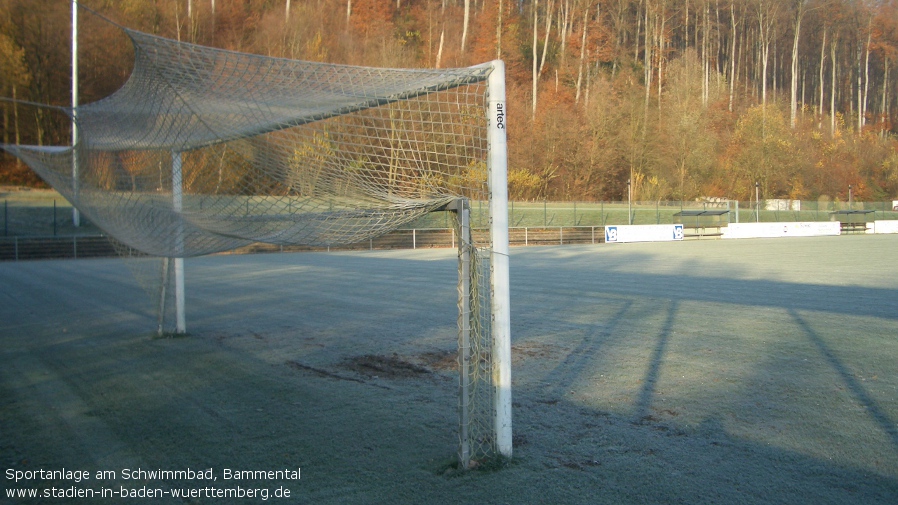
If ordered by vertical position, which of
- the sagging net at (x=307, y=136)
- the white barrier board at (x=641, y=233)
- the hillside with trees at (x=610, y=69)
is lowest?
the white barrier board at (x=641, y=233)

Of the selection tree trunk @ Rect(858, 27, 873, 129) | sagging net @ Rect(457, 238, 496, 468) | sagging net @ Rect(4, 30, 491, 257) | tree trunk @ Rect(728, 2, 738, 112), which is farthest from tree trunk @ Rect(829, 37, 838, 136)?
sagging net @ Rect(457, 238, 496, 468)

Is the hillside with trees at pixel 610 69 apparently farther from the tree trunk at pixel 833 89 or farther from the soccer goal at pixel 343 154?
the soccer goal at pixel 343 154

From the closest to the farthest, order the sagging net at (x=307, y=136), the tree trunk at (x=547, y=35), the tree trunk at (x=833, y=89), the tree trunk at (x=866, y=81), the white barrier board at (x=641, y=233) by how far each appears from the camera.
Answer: the sagging net at (x=307, y=136) < the white barrier board at (x=641, y=233) < the tree trunk at (x=547, y=35) < the tree trunk at (x=833, y=89) < the tree trunk at (x=866, y=81)

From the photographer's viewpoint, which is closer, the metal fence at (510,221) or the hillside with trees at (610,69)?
the metal fence at (510,221)

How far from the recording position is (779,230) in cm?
4253

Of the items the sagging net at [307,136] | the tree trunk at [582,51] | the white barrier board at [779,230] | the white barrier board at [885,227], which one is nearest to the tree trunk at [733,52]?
the tree trunk at [582,51]

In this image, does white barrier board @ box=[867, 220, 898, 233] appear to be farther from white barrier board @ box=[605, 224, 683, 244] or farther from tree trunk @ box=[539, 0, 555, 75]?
tree trunk @ box=[539, 0, 555, 75]

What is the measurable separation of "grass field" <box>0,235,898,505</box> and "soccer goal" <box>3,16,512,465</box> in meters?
0.67

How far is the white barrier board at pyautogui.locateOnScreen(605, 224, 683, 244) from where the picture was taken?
124 ft

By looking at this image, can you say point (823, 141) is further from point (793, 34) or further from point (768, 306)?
point (768, 306)

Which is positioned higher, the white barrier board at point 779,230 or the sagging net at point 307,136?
the sagging net at point 307,136

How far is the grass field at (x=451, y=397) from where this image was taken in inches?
170

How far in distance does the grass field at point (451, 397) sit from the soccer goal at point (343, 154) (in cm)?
67

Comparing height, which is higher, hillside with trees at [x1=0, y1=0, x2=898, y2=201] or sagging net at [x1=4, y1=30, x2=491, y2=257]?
hillside with trees at [x1=0, y1=0, x2=898, y2=201]
